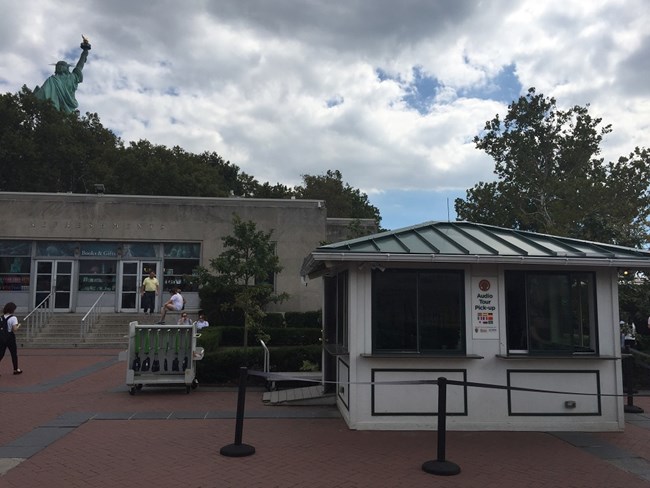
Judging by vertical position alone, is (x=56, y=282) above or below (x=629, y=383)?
above

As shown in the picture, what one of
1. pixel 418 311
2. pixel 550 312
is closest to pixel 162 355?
pixel 418 311

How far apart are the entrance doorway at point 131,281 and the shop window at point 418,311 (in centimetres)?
1902

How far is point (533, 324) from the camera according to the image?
323 inches

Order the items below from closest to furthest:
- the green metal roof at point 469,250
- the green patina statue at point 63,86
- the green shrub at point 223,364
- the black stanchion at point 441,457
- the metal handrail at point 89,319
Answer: the black stanchion at point 441,457
the green metal roof at point 469,250
the green shrub at point 223,364
the metal handrail at point 89,319
the green patina statue at point 63,86

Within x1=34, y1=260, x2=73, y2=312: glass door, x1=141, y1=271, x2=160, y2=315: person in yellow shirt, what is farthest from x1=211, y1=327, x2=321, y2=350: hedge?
x1=34, y1=260, x2=73, y2=312: glass door

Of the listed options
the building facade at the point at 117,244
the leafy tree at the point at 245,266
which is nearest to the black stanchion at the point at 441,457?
the leafy tree at the point at 245,266

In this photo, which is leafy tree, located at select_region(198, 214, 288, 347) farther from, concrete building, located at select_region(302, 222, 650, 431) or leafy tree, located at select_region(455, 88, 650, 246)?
leafy tree, located at select_region(455, 88, 650, 246)

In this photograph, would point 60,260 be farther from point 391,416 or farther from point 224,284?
point 391,416

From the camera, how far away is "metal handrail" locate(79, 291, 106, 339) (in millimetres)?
20312

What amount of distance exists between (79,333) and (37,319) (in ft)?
8.04

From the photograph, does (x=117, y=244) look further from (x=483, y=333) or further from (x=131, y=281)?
(x=483, y=333)

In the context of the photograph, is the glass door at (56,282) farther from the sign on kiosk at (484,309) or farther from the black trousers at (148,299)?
the sign on kiosk at (484,309)

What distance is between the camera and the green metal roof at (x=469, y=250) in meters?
7.71

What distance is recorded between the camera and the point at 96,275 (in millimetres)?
24844
